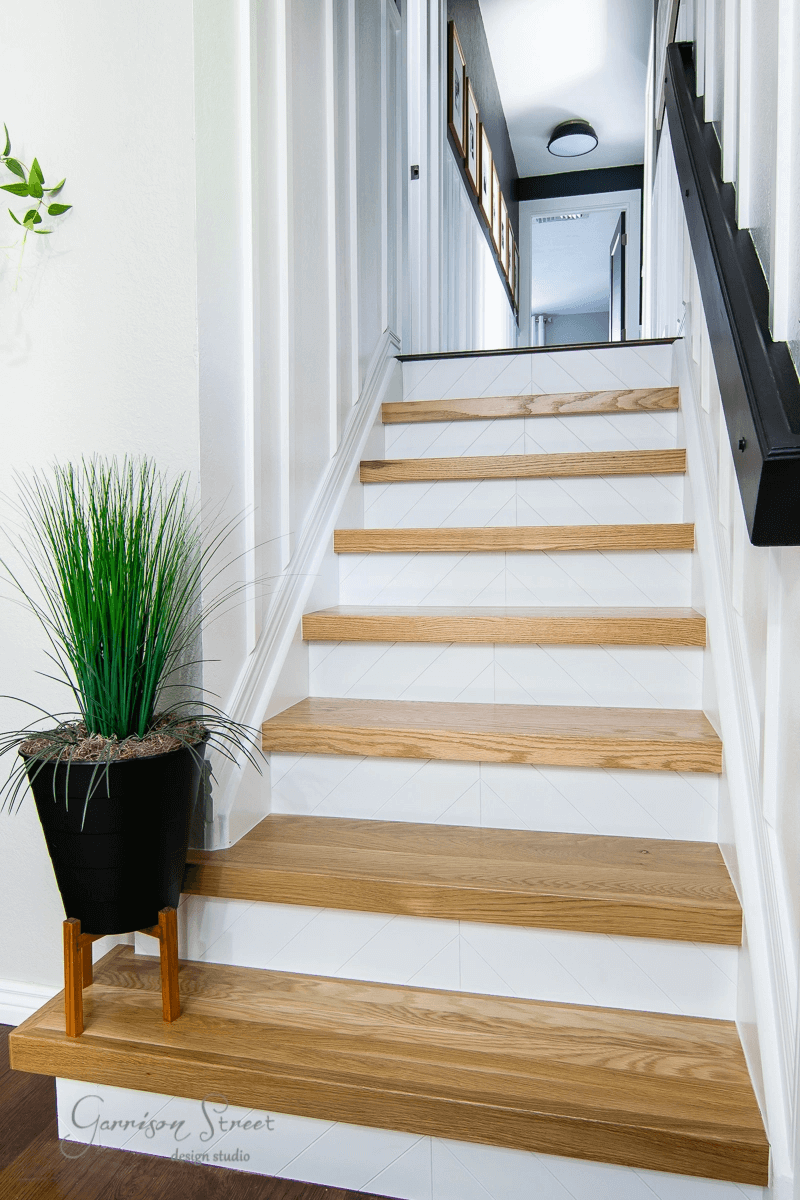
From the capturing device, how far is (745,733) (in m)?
1.11

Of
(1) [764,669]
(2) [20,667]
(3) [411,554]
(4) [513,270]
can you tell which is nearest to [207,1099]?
(2) [20,667]

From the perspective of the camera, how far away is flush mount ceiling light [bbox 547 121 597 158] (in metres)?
5.81

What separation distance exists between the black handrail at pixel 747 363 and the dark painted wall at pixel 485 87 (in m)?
3.19

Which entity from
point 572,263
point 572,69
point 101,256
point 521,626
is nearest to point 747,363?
point 521,626

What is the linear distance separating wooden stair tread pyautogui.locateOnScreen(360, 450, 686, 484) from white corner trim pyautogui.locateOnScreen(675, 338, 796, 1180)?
28 cm

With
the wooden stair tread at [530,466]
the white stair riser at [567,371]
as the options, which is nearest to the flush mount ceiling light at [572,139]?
the white stair riser at [567,371]

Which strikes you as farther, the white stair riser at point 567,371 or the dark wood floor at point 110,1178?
the white stair riser at point 567,371

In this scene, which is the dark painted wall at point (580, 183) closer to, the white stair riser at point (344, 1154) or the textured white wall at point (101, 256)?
the textured white wall at point (101, 256)

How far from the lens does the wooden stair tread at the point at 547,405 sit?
2.05 metres

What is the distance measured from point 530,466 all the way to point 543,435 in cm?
26

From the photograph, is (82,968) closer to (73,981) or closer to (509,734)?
(73,981)

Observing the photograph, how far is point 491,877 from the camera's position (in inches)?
45.1

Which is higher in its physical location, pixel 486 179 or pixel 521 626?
pixel 486 179

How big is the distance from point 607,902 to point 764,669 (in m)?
0.37
